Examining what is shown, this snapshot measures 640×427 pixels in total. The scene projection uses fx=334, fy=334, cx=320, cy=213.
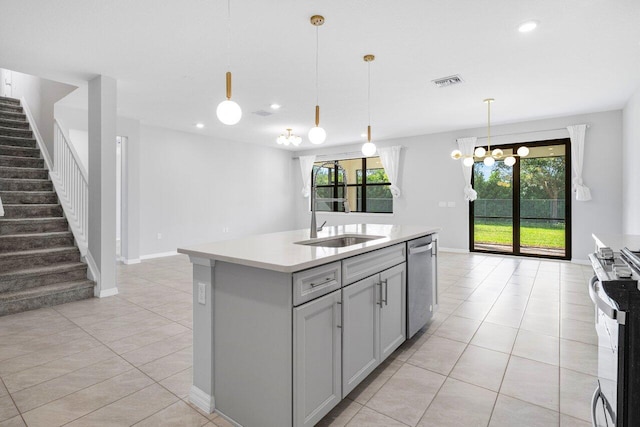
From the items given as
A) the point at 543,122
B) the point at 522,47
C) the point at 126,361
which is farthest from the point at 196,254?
the point at 543,122

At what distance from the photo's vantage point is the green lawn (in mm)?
6257

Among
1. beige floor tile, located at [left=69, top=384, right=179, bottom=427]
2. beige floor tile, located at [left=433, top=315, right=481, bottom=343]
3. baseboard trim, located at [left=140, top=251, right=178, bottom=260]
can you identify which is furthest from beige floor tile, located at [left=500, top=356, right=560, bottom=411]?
baseboard trim, located at [left=140, top=251, right=178, bottom=260]

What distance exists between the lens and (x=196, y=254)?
1.84 meters

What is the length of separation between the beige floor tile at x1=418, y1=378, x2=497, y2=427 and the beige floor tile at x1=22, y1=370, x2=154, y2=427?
5.77 feet

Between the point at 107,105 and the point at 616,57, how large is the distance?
570 cm

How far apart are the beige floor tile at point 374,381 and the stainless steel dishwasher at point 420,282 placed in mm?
335

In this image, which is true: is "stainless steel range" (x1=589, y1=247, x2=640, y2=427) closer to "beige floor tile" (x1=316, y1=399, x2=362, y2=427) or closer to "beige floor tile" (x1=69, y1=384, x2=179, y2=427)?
"beige floor tile" (x1=316, y1=399, x2=362, y2=427)

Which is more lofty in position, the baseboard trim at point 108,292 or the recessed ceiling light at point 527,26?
the recessed ceiling light at point 527,26

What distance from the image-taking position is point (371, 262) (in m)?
2.12

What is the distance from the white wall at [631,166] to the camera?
4.32m

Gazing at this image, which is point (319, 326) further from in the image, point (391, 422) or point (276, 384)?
point (391, 422)

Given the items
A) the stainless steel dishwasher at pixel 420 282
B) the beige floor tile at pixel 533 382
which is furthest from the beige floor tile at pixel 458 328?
the beige floor tile at pixel 533 382

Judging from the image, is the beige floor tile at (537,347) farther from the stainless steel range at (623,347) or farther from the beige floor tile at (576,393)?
the stainless steel range at (623,347)

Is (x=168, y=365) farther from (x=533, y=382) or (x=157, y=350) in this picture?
(x=533, y=382)
